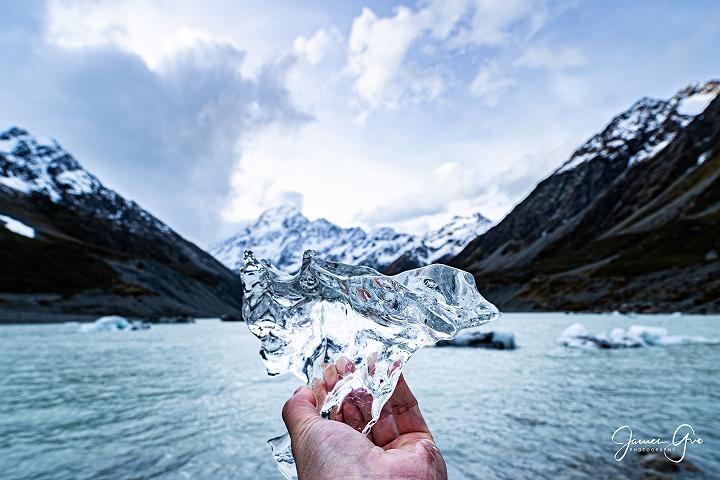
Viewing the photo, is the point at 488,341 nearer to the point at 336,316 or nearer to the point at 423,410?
the point at 423,410

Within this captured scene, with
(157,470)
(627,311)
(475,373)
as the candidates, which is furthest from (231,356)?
(627,311)

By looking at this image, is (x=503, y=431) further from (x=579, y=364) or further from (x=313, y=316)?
(x=579, y=364)

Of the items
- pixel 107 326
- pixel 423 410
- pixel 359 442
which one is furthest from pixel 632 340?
pixel 107 326

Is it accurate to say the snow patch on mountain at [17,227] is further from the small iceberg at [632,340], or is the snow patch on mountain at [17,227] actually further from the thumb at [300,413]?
the thumb at [300,413]

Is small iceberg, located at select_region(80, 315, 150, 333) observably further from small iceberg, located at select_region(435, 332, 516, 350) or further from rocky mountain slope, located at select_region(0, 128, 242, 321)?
small iceberg, located at select_region(435, 332, 516, 350)

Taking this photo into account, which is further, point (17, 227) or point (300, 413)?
point (17, 227)

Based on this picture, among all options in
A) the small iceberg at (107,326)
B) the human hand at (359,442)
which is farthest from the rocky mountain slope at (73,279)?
the human hand at (359,442)
